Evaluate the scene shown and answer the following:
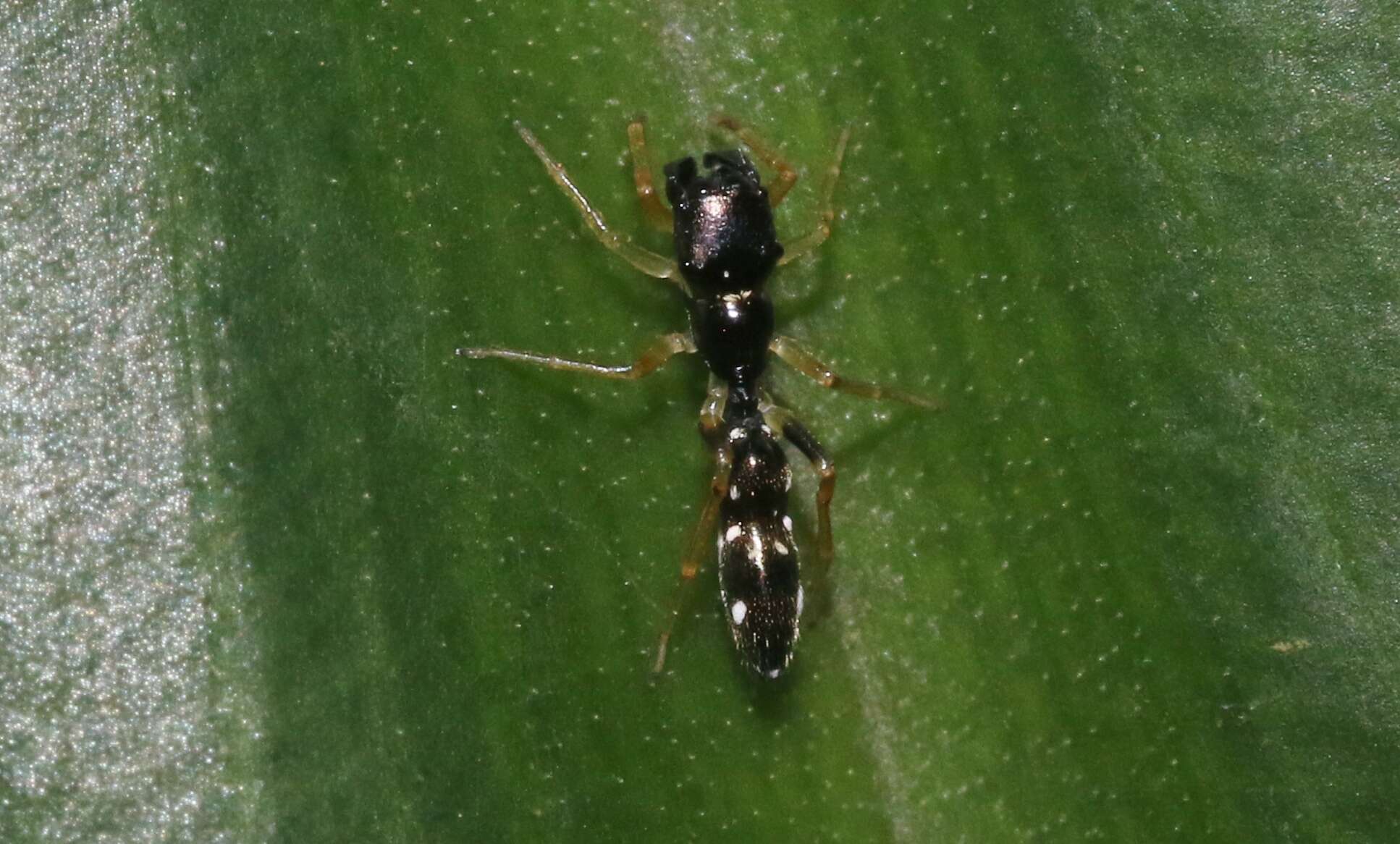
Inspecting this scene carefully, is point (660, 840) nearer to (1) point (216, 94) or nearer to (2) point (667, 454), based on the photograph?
(2) point (667, 454)

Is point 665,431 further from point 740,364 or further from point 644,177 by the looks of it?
point 644,177

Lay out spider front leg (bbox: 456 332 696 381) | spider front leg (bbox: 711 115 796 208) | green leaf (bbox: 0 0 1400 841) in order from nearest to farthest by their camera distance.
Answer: green leaf (bbox: 0 0 1400 841) < spider front leg (bbox: 456 332 696 381) < spider front leg (bbox: 711 115 796 208)

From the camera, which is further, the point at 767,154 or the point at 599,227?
the point at 767,154

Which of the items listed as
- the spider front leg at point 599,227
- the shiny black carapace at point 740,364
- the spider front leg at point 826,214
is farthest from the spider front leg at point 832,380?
the spider front leg at point 599,227

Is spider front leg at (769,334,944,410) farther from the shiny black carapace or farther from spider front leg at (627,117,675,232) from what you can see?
spider front leg at (627,117,675,232)

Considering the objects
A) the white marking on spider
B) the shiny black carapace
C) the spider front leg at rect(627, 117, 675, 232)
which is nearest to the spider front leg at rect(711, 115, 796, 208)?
the shiny black carapace

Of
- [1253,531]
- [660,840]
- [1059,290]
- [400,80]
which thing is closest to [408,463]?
[400,80]

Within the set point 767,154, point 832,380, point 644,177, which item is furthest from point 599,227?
point 832,380
